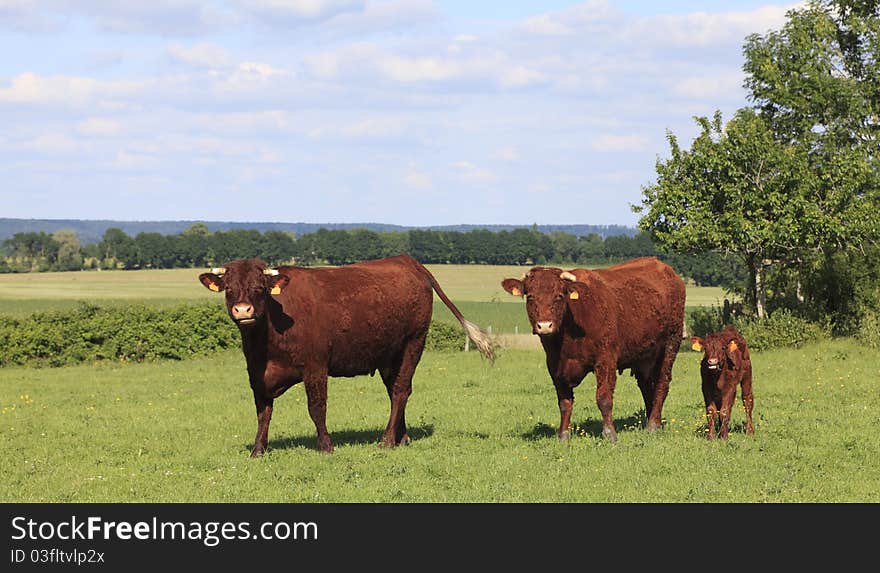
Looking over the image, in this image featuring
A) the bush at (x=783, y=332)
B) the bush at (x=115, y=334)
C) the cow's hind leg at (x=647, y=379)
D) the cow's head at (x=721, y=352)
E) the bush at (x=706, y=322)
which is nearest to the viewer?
the cow's head at (x=721, y=352)

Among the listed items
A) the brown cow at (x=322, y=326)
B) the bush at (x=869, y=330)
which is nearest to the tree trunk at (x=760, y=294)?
the bush at (x=869, y=330)

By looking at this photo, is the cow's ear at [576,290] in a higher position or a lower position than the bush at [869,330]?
higher

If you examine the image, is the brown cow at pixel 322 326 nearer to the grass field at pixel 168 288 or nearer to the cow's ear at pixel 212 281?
the cow's ear at pixel 212 281

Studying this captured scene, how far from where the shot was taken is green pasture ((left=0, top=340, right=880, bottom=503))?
10.8 metres

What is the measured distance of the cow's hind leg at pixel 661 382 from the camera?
15.1 m

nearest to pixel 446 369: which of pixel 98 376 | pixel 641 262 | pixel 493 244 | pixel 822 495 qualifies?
pixel 98 376

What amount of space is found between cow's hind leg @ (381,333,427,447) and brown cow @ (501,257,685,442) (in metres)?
1.89

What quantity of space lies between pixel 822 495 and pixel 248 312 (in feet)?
22.9

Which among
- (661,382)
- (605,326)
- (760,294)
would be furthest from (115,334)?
(605,326)

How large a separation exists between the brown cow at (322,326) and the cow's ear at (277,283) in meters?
0.01

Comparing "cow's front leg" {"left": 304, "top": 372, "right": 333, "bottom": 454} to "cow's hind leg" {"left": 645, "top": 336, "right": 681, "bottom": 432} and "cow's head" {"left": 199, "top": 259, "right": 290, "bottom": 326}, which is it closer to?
"cow's head" {"left": 199, "top": 259, "right": 290, "bottom": 326}

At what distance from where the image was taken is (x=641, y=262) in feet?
Answer: 52.6

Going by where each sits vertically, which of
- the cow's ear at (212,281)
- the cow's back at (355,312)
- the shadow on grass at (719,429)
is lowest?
the shadow on grass at (719,429)
